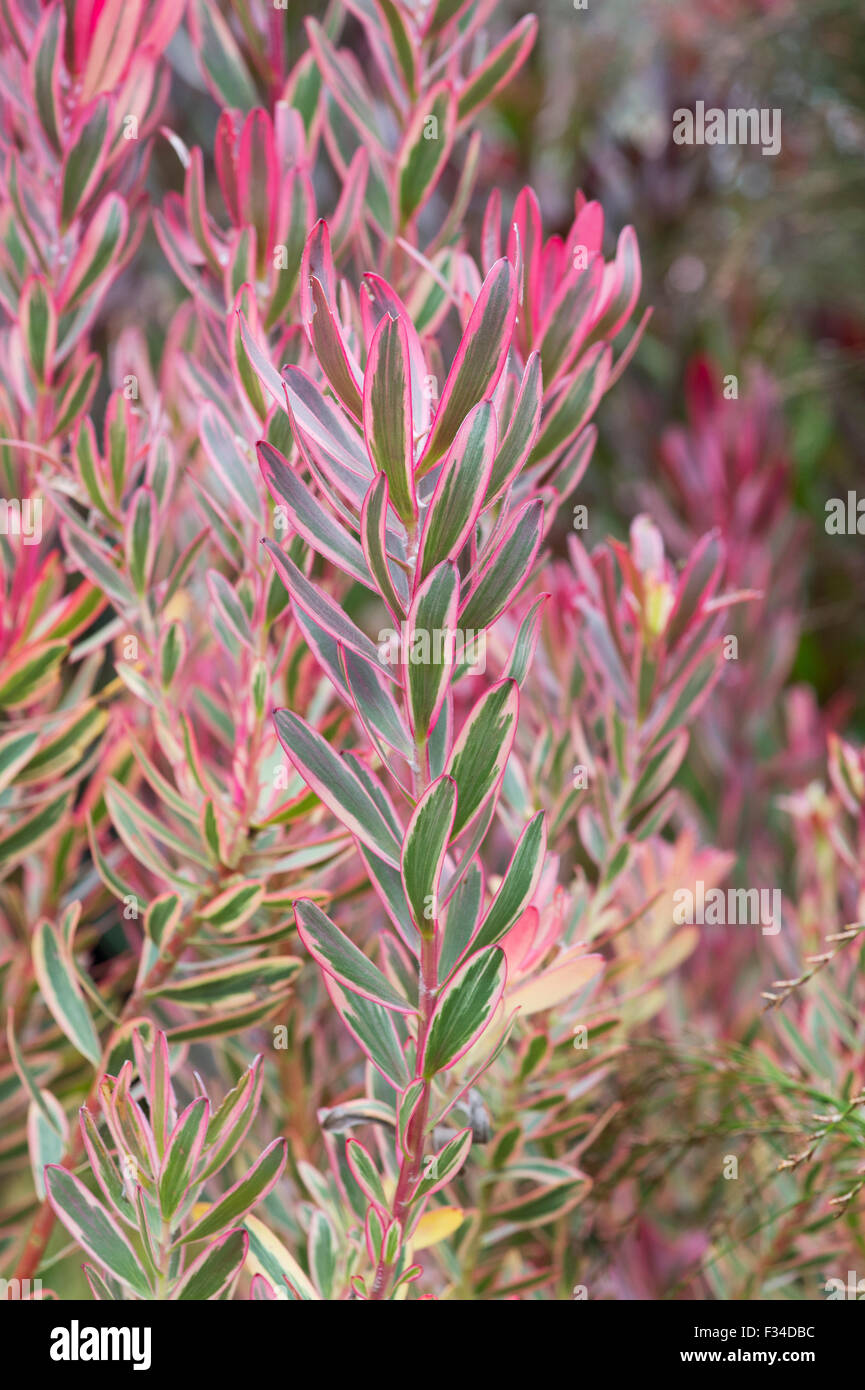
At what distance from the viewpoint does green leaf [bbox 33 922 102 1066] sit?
1.42 feet

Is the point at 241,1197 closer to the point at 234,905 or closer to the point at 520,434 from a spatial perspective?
the point at 234,905

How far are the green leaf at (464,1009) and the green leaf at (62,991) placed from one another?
17cm

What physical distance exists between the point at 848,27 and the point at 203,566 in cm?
115

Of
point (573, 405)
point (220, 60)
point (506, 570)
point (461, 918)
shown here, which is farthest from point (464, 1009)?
point (220, 60)

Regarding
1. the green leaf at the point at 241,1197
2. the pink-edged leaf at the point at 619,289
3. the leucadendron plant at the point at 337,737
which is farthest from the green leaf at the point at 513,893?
the pink-edged leaf at the point at 619,289

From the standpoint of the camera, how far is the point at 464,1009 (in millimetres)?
331

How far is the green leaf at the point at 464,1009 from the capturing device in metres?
0.33

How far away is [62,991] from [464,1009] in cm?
20

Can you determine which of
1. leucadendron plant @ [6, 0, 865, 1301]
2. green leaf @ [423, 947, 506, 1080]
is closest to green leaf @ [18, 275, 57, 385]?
leucadendron plant @ [6, 0, 865, 1301]

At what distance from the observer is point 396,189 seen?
0.51 metres

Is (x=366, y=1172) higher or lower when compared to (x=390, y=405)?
lower

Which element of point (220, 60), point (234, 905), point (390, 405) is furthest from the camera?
point (220, 60)

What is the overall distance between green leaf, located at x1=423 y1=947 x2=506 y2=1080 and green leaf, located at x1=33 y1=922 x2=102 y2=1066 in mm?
172

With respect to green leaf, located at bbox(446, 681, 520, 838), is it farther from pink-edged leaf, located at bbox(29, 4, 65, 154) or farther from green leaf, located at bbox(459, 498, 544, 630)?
pink-edged leaf, located at bbox(29, 4, 65, 154)
